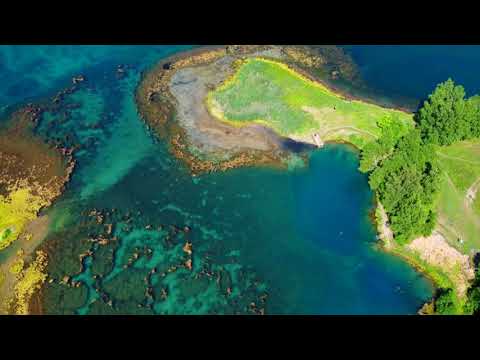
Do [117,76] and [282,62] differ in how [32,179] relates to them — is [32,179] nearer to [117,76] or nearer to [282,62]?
[117,76]

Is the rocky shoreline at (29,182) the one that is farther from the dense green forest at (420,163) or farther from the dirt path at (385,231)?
the dense green forest at (420,163)

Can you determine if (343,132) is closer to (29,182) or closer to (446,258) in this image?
(446,258)

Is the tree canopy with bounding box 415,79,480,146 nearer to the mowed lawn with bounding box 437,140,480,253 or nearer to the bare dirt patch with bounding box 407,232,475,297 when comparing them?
the mowed lawn with bounding box 437,140,480,253

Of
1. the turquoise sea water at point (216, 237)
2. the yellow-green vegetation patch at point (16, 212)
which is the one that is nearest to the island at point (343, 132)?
the turquoise sea water at point (216, 237)

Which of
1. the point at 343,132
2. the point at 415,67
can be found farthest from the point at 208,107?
the point at 415,67

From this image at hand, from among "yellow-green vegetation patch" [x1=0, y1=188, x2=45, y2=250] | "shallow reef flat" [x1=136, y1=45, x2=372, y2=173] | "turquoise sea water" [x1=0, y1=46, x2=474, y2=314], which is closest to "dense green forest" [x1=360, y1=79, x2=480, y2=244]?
"turquoise sea water" [x1=0, y1=46, x2=474, y2=314]

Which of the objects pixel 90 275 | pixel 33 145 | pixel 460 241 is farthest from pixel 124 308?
pixel 460 241
